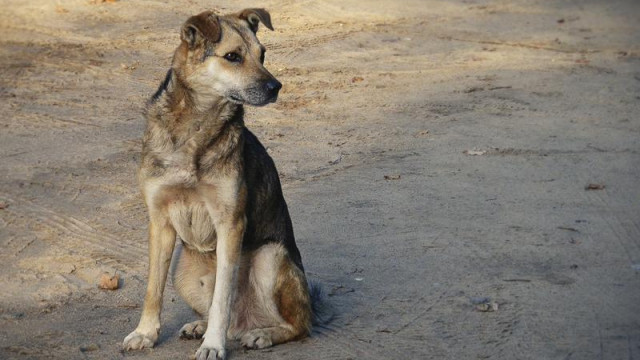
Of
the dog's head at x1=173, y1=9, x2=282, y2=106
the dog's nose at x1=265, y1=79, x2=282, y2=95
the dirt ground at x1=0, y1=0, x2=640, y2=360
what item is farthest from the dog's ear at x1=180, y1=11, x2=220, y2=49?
the dirt ground at x1=0, y1=0, x2=640, y2=360

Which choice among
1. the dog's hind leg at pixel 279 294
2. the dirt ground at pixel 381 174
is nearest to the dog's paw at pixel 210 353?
the dirt ground at pixel 381 174

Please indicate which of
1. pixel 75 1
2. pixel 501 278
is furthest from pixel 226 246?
pixel 75 1

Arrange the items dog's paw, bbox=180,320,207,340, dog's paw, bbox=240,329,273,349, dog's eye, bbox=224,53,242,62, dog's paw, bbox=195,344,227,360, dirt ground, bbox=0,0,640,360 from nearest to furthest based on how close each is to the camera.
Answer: dog's paw, bbox=195,344,227,360 → dog's eye, bbox=224,53,242,62 → dog's paw, bbox=240,329,273,349 → dog's paw, bbox=180,320,207,340 → dirt ground, bbox=0,0,640,360

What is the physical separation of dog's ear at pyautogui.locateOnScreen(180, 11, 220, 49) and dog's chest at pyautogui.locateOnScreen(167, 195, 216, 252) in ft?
3.02

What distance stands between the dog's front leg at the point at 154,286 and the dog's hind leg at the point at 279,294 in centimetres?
53

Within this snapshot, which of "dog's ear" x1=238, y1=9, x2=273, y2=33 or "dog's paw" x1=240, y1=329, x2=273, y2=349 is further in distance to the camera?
"dog's ear" x1=238, y1=9, x2=273, y2=33

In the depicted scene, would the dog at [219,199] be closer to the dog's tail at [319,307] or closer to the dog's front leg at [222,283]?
the dog's front leg at [222,283]

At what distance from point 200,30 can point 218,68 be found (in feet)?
0.79

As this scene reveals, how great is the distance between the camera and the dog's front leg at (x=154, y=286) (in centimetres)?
594

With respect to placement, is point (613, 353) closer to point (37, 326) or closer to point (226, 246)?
point (226, 246)

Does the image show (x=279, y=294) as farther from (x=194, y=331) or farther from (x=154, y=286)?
(x=154, y=286)

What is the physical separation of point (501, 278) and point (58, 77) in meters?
6.87

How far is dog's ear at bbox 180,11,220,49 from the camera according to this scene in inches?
229

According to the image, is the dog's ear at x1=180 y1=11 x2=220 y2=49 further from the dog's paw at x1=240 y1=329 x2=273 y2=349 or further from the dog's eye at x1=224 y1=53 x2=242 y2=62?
the dog's paw at x1=240 y1=329 x2=273 y2=349
